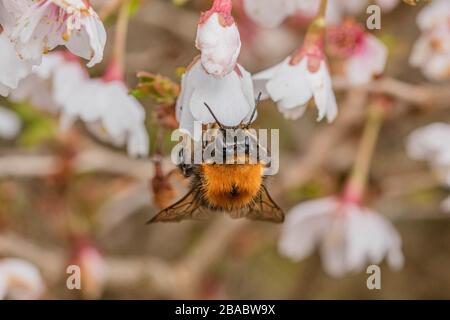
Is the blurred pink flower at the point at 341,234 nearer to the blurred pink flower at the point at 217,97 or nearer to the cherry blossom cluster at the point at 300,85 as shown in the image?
the cherry blossom cluster at the point at 300,85

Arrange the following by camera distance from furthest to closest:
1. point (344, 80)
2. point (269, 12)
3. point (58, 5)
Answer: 1. point (344, 80)
2. point (269, 12)
3. point (58, 5)

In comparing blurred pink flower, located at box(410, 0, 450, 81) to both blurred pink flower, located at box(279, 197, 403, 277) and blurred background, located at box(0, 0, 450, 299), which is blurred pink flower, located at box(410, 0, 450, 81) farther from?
blurred pink flower, located at box(279, 197, 403, 277)

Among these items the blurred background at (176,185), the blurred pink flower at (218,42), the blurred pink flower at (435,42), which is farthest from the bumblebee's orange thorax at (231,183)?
the blurred pink flower at (435,42)

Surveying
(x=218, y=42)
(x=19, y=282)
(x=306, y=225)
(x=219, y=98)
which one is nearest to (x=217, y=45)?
(x=218, y=42)

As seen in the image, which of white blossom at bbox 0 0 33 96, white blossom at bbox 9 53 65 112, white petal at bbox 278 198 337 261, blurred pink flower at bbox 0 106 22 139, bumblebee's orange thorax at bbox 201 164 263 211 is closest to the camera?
white blossom at bbox 0 0 33 96

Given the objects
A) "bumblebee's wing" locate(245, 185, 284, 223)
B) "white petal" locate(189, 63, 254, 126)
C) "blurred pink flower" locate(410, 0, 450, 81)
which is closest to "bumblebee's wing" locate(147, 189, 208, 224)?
"bumblebee's wing" locate(245, 185, 284, 223)

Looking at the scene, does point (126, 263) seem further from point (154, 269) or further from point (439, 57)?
point (439, 57)

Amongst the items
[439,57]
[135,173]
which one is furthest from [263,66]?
[439,57]
